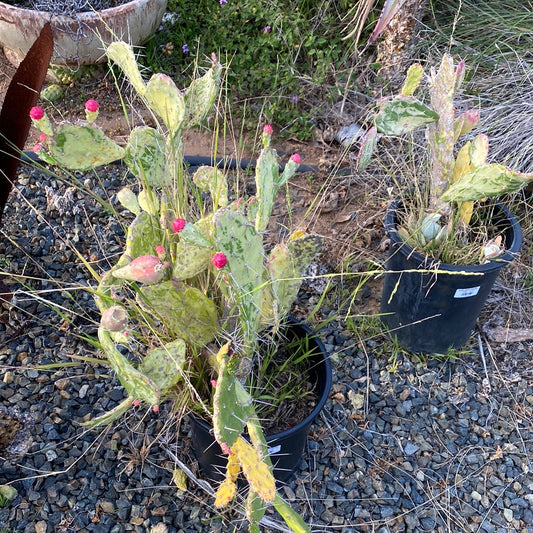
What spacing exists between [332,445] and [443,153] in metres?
0.84

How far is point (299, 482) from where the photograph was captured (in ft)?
5.19

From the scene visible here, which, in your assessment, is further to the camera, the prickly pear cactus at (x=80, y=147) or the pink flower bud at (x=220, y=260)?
the prickly pear cactus at (x=80, y=147)

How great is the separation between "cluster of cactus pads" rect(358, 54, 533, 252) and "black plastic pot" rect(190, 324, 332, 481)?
473 millimetres

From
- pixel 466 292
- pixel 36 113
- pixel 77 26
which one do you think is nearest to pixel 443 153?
pixel 466 292

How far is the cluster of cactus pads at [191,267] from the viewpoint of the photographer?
1.09 meters

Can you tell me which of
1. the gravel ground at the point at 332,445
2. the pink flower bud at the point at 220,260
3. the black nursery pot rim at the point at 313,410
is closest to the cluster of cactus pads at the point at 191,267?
the pink flower bud at the point at 220,260

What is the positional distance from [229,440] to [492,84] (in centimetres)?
200

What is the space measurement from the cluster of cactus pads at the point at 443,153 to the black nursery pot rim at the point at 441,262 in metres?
0.05

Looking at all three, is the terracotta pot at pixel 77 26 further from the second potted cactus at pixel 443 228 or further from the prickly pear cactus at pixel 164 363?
the prickly pear cactus at pixel 164 363

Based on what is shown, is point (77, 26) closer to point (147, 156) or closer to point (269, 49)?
point (269, 49)

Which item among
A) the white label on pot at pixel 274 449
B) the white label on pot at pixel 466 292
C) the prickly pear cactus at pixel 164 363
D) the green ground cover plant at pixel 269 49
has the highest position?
the green ground cover plant at pixel 269 49

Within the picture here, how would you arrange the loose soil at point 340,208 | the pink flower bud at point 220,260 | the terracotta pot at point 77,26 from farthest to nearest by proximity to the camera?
the terracotta pot at point 77,26, the loose soil at point 340,208, the pink flower bud at point 220,260

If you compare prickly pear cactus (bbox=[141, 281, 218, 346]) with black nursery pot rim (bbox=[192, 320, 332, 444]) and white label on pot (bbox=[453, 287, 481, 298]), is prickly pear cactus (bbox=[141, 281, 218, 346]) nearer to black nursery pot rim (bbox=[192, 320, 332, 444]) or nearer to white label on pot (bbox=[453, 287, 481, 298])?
black nursery pot rim (bbox=[192, 320, 332, 444])

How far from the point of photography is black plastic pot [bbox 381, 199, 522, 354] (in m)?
1.68
